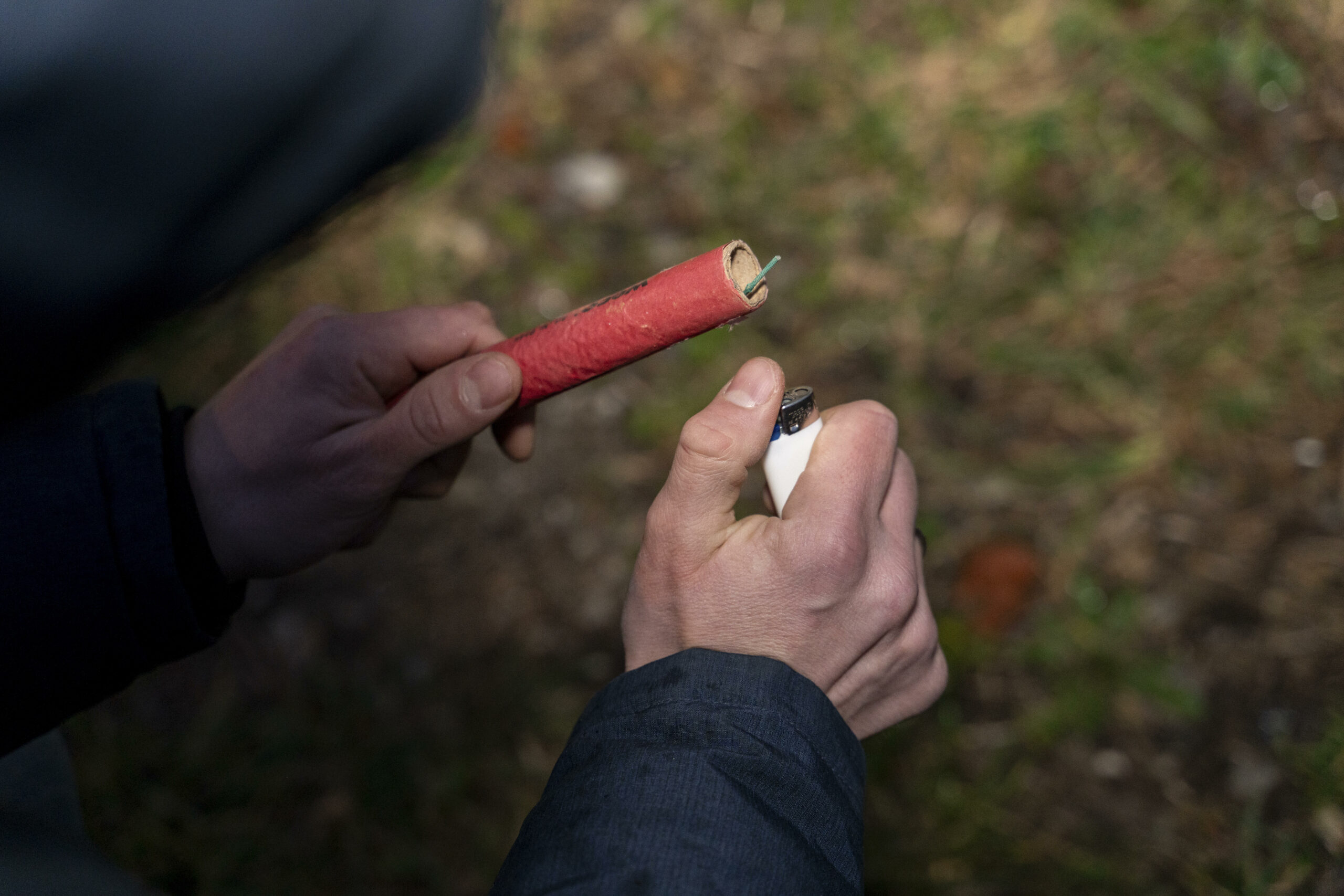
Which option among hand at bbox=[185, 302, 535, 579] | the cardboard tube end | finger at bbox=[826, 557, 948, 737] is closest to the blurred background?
finger at bbox=[826, 557, 948, 737]

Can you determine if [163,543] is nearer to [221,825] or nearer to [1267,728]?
[221,825]

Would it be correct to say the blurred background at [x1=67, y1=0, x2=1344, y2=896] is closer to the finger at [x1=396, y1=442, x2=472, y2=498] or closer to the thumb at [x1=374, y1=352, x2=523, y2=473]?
the finger at [x1=396, y1=442, x2=472, y2=498]

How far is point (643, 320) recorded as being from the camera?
1324 millimetres

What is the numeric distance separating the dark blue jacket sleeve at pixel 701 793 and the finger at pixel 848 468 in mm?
273

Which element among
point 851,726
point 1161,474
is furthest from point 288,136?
point 1161,474

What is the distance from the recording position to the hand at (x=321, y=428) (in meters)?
1.60

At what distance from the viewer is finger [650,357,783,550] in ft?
4.26

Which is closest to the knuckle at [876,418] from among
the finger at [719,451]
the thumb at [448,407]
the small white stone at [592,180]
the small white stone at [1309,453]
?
the finger at [719,451]

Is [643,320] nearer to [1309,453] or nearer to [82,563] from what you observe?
[82,563]

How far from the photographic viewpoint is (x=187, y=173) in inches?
95.3

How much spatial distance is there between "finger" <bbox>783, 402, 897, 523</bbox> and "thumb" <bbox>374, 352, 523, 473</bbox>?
0.55 m

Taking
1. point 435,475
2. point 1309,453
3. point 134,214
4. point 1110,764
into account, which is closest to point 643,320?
point 435,475

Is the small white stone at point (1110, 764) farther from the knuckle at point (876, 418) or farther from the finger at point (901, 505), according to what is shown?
the knuckle at point (876, 418)

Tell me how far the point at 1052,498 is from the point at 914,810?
94cm
